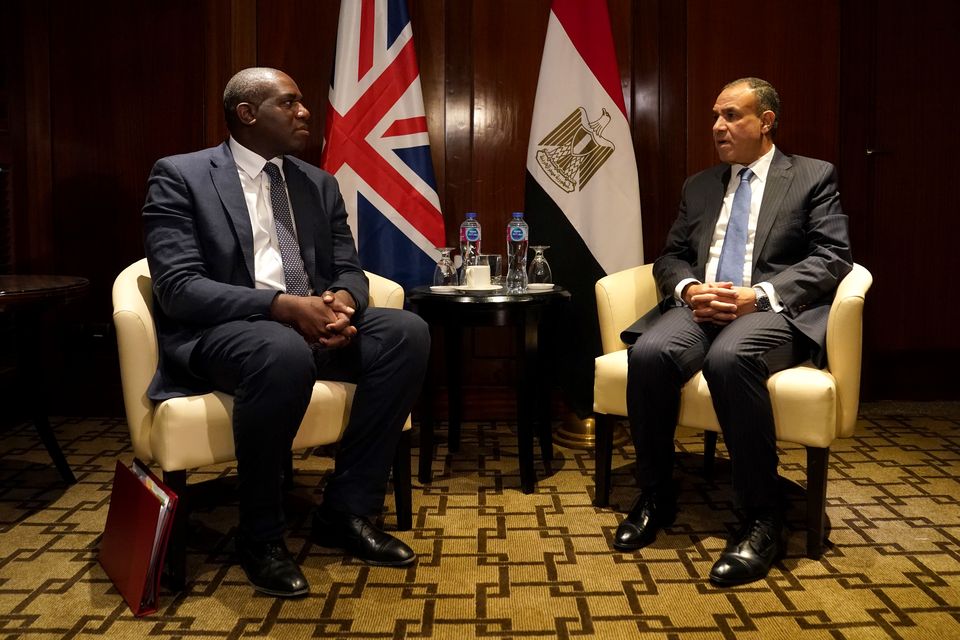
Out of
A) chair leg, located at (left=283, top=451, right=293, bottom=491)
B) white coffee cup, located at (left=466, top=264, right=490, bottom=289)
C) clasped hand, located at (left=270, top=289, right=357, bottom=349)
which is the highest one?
white coffee cup, located at (left=466, top=264, right=490, bottom=289)

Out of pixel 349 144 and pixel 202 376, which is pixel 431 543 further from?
pixel 349 144

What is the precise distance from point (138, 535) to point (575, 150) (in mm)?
2305

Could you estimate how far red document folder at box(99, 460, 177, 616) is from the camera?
195 cm

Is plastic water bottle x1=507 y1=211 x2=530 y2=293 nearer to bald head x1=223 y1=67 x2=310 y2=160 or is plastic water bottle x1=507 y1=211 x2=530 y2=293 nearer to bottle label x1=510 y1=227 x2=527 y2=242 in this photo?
bottle label x1=510 y1=227 x2=527 y2=242

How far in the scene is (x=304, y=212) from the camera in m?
2.58

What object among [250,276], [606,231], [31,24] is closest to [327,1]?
[31,24]

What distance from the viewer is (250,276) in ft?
7.84

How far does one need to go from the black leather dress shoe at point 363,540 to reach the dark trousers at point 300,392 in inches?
1.4

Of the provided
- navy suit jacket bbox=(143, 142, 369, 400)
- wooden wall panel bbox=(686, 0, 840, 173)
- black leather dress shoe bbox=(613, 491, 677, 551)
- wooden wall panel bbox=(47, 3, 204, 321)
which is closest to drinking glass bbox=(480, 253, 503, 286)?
navy suit jacket bbox=(143, 142, 369, 400)

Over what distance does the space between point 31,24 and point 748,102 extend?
10.2 ft

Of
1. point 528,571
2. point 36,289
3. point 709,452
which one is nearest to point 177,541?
point 528,571

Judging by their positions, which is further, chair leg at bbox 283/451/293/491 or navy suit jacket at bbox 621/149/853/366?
chair leg at bbox 283/451/293/491

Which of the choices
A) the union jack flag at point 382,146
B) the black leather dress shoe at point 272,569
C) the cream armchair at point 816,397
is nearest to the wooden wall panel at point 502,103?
the union jack flag at point 382,146

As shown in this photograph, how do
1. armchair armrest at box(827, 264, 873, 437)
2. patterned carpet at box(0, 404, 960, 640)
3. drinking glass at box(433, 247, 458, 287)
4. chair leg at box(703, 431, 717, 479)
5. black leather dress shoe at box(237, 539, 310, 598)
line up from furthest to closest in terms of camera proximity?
drinking glass at box(433, 247, 458, 287)
chair leg at box(703, 431, 717, 479)
armchair armrest at box(827, 264, 873, 437)
black leather dress shoe at box(237, 539, 310, 598)
patterned carpet at box(0, 404, 960, 640)
